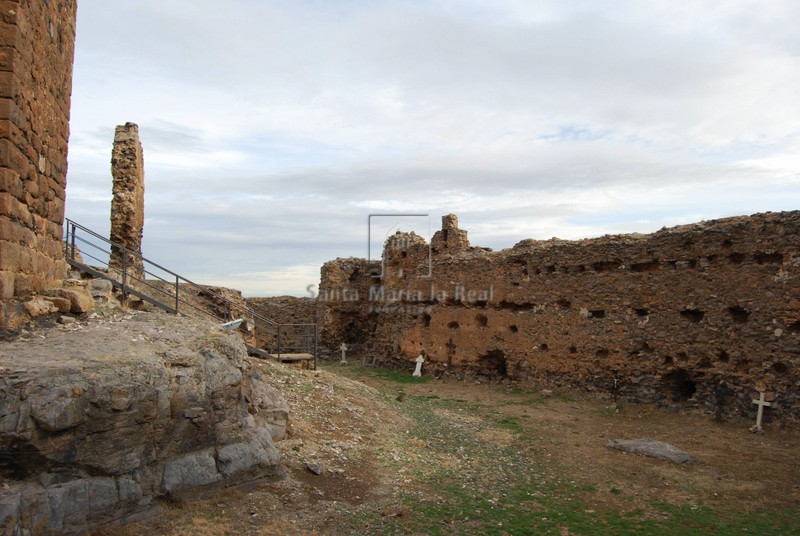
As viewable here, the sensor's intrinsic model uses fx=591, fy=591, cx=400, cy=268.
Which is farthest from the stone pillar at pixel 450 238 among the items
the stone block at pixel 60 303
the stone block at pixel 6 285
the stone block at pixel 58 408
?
the stone block at pixel 58 408

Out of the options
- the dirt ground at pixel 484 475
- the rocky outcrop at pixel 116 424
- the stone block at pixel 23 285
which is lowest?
the dirt ground at pixel 484 475

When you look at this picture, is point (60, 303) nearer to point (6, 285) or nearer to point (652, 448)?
point (6, 285)

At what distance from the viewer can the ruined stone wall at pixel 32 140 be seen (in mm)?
5910

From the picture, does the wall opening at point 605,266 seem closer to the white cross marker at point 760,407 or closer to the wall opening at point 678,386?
the wall opening at point 678,386

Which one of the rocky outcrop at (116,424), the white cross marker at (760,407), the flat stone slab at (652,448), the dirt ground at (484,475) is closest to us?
the rocky outcrop at (116,424)

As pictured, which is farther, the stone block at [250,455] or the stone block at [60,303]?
the stone block at [250,455]

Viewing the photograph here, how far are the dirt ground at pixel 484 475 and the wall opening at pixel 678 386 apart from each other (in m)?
0.54

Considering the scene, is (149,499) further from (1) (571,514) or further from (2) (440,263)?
(2) (440,263)

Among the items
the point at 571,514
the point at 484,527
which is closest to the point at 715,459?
the point at 571,514

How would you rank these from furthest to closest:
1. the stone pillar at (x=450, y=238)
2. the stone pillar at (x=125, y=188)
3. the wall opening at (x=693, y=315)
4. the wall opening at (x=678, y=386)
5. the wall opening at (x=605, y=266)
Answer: the stone pillar at (x=450, y=238)
the wall opening at (x=605, y=266)
the stone pillar at (x=125, y=188)
the wall opening at (x=678, y=386)
the wall opening at (x=693, y=315)

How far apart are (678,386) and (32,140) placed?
1397 cm

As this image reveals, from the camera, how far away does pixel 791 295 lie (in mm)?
12055

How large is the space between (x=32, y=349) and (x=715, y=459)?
10.7m

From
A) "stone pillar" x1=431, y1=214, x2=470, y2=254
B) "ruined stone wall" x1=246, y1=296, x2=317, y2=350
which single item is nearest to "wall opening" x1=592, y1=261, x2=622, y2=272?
"stone pillar" x1=431, y1=214, x2=470, y2=254
